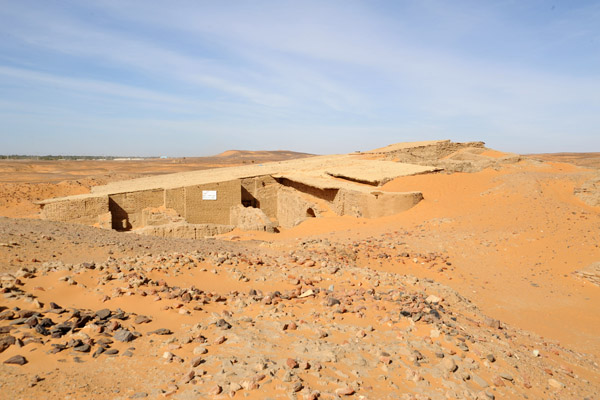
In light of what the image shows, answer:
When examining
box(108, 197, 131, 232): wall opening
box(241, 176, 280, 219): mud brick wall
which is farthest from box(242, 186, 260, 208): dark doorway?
box(108, 197, 131, 232): wall opening

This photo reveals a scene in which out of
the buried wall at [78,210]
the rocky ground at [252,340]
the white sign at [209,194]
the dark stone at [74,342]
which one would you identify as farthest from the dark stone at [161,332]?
the white sign at [209,194]

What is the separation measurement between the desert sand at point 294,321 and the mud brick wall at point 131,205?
5.02 metres

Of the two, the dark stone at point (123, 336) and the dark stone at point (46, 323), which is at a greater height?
the dark stone at point (46, 323)

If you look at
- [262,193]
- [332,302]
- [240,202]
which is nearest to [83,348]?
[332,302]

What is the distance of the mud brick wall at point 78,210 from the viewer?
12.0 meters

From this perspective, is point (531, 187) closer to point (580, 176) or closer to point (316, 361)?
point (580, 176)

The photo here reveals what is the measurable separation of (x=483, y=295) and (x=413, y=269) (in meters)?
1.26

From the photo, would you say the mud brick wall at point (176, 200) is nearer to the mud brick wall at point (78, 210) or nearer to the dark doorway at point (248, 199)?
the mud brick wall at point (78, 210)

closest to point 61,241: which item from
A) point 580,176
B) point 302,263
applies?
point 302,263

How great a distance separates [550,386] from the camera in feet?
10.0

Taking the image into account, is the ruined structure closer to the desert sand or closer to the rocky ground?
the desert sand

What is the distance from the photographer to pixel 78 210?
12141 millimetres

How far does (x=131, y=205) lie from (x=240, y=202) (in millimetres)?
3787

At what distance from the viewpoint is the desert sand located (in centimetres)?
254
